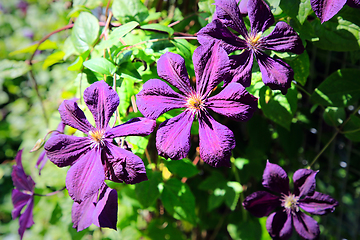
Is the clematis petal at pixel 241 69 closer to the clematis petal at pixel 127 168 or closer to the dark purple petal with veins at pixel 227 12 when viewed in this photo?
the dark purple petal with veins at pixel 227 12

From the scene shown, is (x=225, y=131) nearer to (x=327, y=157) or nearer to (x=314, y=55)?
(x=314, y=55)

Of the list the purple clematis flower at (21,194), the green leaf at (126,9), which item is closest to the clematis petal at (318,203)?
the green leaf at (126,9)

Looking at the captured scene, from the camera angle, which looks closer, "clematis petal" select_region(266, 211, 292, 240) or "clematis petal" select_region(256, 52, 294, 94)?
"clematis petal" select_region(256, 52, 294, 94)

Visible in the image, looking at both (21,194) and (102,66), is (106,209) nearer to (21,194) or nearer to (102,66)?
(102,66)

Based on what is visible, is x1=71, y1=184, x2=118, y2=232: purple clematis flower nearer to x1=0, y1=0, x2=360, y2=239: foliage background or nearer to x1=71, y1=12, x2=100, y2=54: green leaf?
x1=0, y1=0, x2=360, y2=239: foliage background

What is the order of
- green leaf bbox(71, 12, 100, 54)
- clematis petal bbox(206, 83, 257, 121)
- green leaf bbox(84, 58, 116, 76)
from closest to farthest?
clematis petal bbox(206, 83, 257, 121), green leaf bbox(84, 58, 116, 76), green leaf bbox(71, 12, 100, 54)

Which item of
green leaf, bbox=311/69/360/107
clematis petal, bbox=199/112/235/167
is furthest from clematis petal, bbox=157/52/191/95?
green leaf, bbox=311/69/360/107
